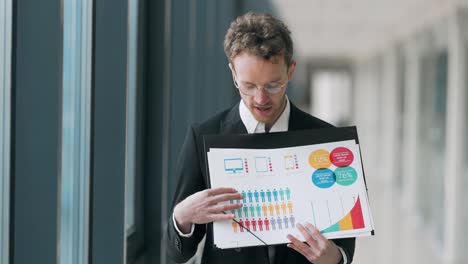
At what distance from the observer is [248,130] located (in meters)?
1.16

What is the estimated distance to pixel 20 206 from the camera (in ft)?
3.77

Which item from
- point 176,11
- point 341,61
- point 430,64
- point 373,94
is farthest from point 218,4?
point 341,61

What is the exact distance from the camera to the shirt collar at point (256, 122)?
1.15 m

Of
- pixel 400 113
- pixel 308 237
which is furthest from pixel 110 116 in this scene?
pixel 400 113

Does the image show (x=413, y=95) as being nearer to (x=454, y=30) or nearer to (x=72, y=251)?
(x=454, y=30)

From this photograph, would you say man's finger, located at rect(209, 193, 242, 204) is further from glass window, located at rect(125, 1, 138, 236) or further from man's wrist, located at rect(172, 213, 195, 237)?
glass window, located at rect(125, 1, 138, 236)

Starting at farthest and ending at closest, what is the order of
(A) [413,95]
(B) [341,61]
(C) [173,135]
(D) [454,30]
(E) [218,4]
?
(B) [341,61] < (A) [413,95] < (D) [454,30] < (E) [218,4] < (C) [173,135]

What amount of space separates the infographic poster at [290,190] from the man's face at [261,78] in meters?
0.07

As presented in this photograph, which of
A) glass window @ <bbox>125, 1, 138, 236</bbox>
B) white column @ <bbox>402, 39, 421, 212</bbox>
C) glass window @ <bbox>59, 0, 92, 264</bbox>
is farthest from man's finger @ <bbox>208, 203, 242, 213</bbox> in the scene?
white column @ <bbox>402, 39, 421, 212</bbox>

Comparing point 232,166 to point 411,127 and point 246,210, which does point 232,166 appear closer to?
point 246,210

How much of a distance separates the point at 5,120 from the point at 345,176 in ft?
1.89

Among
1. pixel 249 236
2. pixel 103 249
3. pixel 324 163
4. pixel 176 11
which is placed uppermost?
pixel 176 11

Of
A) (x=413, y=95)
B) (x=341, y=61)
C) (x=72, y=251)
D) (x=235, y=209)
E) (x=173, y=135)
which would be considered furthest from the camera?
(x=341, y=61)

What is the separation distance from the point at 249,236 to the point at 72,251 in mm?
569
